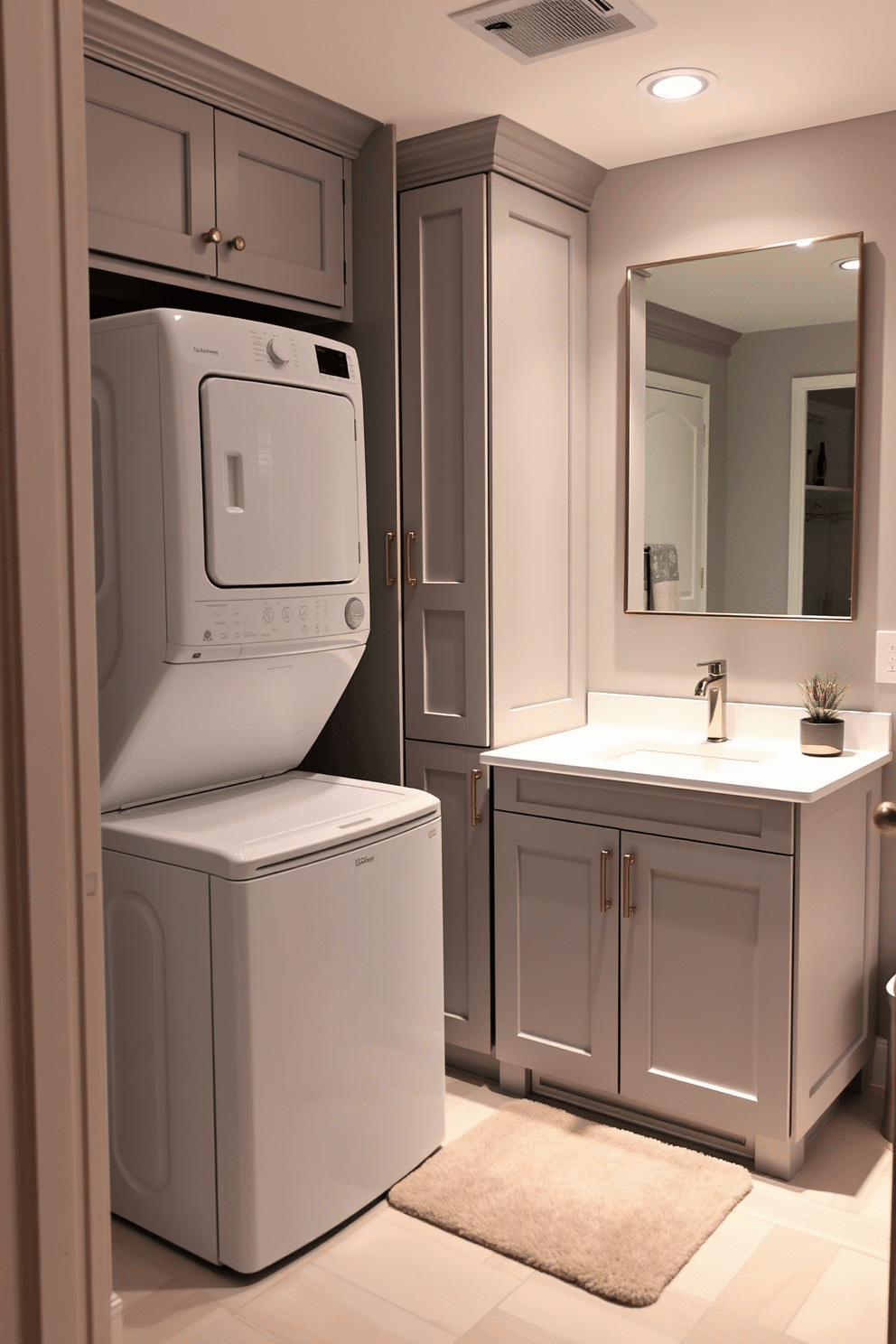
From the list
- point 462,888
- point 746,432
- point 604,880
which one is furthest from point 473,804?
point 746,432

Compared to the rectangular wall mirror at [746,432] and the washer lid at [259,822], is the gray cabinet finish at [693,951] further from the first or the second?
the rectangular wall mirror at [746,432]

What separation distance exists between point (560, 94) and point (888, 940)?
212 centimetres

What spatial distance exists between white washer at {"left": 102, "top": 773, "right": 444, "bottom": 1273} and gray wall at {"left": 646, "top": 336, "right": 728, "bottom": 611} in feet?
3.57

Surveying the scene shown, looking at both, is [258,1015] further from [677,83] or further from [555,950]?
[677,83]

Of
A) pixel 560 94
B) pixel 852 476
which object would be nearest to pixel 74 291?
pixel 560 94

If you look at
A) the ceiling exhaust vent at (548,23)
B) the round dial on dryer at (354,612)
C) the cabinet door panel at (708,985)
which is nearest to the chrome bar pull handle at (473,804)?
the cabinet door panel at (708,985)

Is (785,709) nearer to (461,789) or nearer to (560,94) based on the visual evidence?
(461,789)

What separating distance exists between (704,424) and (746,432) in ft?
0.39

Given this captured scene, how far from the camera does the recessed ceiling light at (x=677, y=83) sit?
7.93 feet

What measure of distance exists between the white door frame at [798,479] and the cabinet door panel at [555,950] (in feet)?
2.58

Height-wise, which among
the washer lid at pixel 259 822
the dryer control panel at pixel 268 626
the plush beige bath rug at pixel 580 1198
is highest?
the dryer control panel at pixel 268 626

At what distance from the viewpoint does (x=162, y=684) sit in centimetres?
219

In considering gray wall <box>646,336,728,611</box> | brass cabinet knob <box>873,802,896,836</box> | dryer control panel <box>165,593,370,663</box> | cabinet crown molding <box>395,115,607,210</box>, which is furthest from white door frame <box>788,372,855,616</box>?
brass cabinet knob <box>873,802,896,836</box>

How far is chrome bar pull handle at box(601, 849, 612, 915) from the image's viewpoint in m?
2.63
